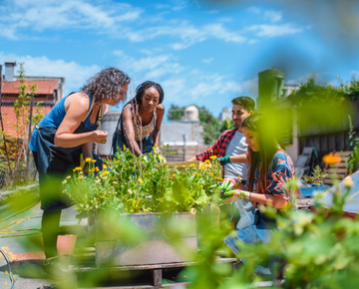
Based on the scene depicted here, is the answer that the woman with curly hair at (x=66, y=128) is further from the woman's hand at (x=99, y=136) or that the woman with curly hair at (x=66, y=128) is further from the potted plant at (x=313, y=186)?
the potted plant at (x=313, y=186)

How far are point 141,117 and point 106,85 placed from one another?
67 cm

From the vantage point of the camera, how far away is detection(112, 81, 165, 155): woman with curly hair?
2578 millimetres

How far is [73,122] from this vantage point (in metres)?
1.98

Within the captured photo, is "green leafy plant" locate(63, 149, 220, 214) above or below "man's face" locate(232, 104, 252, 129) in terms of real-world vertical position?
below

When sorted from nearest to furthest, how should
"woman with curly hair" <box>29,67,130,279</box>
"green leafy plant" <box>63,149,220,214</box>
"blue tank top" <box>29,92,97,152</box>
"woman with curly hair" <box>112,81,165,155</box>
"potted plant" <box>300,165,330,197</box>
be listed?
"green leafy plant" <box>63,149,220,214</box> → "woman with curly hair" <box>29,67,130,279</box> → "blue tank top" <box>29,92,97,152</box> → "woman with curly hair" <box>112,81,165,155</box> → "potted plant" <box>300,165,330,197</box>

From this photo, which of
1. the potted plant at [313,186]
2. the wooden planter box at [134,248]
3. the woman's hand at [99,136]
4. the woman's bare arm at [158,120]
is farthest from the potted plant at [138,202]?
the potted plant at [313,186]

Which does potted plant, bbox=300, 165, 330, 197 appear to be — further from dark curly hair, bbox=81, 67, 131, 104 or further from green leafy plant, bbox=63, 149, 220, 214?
dark curly hair, bbox=81, 67, 131, 104

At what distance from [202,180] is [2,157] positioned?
3.86 meters

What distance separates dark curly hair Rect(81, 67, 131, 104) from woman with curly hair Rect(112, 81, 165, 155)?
37 cm

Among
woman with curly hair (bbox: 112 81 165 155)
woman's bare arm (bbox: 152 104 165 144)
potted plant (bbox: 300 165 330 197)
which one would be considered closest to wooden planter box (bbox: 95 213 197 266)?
woman with curly hair (bbox: 112 81 165 155)

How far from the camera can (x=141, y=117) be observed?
2.70m

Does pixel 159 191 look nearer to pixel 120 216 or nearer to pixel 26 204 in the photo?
pixel 120 216

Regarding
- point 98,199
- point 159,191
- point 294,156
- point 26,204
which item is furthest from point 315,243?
point 294,156

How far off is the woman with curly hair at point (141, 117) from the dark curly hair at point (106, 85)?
37 cm
